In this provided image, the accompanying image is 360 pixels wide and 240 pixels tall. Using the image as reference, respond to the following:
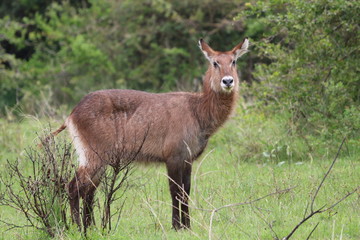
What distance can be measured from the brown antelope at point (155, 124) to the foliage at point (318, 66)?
166 cm

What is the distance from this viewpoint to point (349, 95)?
7957 millimetres

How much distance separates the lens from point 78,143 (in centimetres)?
615

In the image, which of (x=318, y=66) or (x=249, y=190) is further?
(x=318, y=66)

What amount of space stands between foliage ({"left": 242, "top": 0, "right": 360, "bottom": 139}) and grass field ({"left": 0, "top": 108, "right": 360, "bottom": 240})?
31 centimetres

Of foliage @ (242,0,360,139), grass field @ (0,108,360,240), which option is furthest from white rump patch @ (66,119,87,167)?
foliage @ (242,0,360,139)

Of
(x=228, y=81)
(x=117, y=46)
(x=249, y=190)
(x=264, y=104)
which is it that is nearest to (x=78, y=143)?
(x=228, y=81)

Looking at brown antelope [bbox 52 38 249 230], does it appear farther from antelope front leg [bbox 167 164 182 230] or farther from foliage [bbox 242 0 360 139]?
foliage [bbox 242 0 360 139]

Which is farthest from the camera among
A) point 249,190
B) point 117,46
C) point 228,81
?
point 117,46

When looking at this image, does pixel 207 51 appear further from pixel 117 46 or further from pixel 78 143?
pixel 117 46

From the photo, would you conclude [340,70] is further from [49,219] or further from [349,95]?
[49,219]

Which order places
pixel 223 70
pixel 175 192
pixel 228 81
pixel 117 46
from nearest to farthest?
pixel 175 192 → pixel 228 81 → pixel 223 70 → pixel 117 46

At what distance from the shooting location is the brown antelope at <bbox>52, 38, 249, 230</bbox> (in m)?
5.95

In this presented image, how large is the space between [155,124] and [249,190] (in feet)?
3.92

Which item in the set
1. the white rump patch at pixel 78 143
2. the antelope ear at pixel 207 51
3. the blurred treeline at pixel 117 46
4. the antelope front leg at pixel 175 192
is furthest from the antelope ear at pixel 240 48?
the blurred treeline at pixel 117 46
